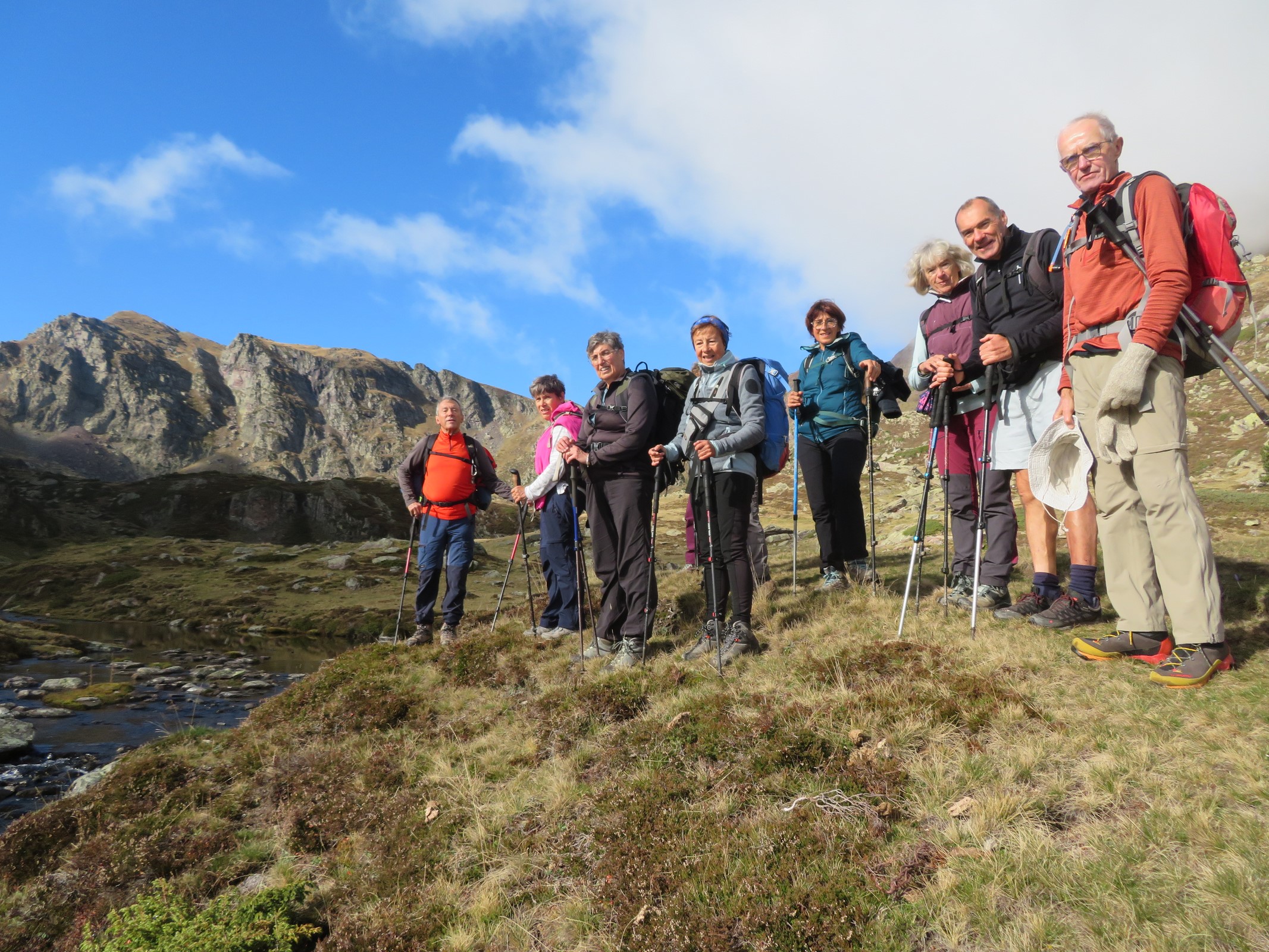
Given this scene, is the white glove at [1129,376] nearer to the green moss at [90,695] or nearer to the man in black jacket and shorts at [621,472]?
the man in black jacket and shorts at [621,472]

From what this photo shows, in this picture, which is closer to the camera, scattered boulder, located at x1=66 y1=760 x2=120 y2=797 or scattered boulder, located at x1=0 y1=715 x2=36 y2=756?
scattered boulder, located at x1=66 y1=760 x2=120 y2=797

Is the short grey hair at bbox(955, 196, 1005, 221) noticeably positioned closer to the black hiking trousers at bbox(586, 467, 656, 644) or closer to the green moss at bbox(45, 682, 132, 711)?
the black hiking trousers at bbox(586, 467, 656, 644)

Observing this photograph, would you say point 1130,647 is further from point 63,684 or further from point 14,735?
point 63,684

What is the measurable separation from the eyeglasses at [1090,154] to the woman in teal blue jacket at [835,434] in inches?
151

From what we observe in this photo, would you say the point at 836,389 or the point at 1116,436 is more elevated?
the point at 836,389

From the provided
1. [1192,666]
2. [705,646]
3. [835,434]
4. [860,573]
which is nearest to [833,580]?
[860,573]

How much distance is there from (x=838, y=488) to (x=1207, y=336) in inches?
196

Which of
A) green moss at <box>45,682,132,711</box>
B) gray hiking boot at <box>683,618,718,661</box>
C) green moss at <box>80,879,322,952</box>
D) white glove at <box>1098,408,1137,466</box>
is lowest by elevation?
green moss at <box>45,682,132,711</box>

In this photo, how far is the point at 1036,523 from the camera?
762cm

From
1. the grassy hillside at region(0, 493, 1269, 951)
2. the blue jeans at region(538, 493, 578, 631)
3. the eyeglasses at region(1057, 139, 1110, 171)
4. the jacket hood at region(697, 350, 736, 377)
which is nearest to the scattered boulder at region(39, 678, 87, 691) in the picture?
the grassy hillside at region(0, 493, 1269, 951)

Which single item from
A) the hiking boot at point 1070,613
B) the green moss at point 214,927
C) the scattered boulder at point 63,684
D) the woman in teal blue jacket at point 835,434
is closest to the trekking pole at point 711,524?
the woman in teal blue jacket at point 835,434

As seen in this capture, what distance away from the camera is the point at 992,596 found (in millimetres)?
8188

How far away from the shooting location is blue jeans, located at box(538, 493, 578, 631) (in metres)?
11.2

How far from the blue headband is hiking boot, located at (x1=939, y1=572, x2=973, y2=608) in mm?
4258
